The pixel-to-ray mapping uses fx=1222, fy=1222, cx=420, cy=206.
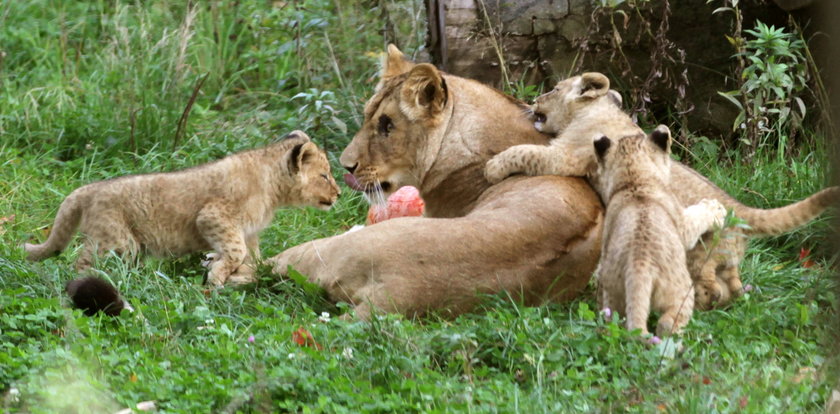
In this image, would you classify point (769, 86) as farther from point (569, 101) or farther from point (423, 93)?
point (423, 93)

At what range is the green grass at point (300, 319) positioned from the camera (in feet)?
14.7

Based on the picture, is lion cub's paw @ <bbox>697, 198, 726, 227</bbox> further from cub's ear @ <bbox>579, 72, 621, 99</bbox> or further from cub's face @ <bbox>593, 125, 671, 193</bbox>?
cub's ear @ <bbox>579, 72, 621, 99</bbox>

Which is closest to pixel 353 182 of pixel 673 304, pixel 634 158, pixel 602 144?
pixel 602 144

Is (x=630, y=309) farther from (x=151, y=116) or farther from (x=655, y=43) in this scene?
(x=151, y=116)

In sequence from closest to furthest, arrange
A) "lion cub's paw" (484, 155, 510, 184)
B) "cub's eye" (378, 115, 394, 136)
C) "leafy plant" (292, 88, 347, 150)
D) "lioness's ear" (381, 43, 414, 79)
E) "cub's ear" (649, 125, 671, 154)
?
"cub's ear" (649, 125, 671, 154), "lion cub's paw" (484, 155, 510, 184), "cub's eye" (378, 115, 394, 136), "lioness's ear" (381, 43, 414, 79), "leafy plant" (292, 88, 347, 150)

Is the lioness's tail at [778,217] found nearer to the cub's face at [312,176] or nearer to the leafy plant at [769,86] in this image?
the leafy plant at [769,86]

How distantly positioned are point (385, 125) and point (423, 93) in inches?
11.7

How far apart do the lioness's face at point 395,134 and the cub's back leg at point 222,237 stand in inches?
27.5

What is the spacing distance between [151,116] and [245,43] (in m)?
2.41

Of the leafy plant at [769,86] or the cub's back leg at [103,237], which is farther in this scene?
the leafy plant at [769,86]

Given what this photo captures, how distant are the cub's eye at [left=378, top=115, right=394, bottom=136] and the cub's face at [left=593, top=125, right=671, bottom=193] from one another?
1.28m

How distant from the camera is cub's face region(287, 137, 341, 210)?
7105 mm

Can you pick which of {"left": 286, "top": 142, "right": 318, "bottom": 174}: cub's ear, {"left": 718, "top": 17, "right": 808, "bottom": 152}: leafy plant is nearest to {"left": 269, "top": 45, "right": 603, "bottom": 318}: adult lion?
{"left": 286, "top": 142, "right": 318, "bottom": 174}: cub's ear

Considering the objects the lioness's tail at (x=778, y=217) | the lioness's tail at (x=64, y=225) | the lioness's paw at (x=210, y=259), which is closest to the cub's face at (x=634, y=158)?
the lioness's tail at (x=778, y=217)
